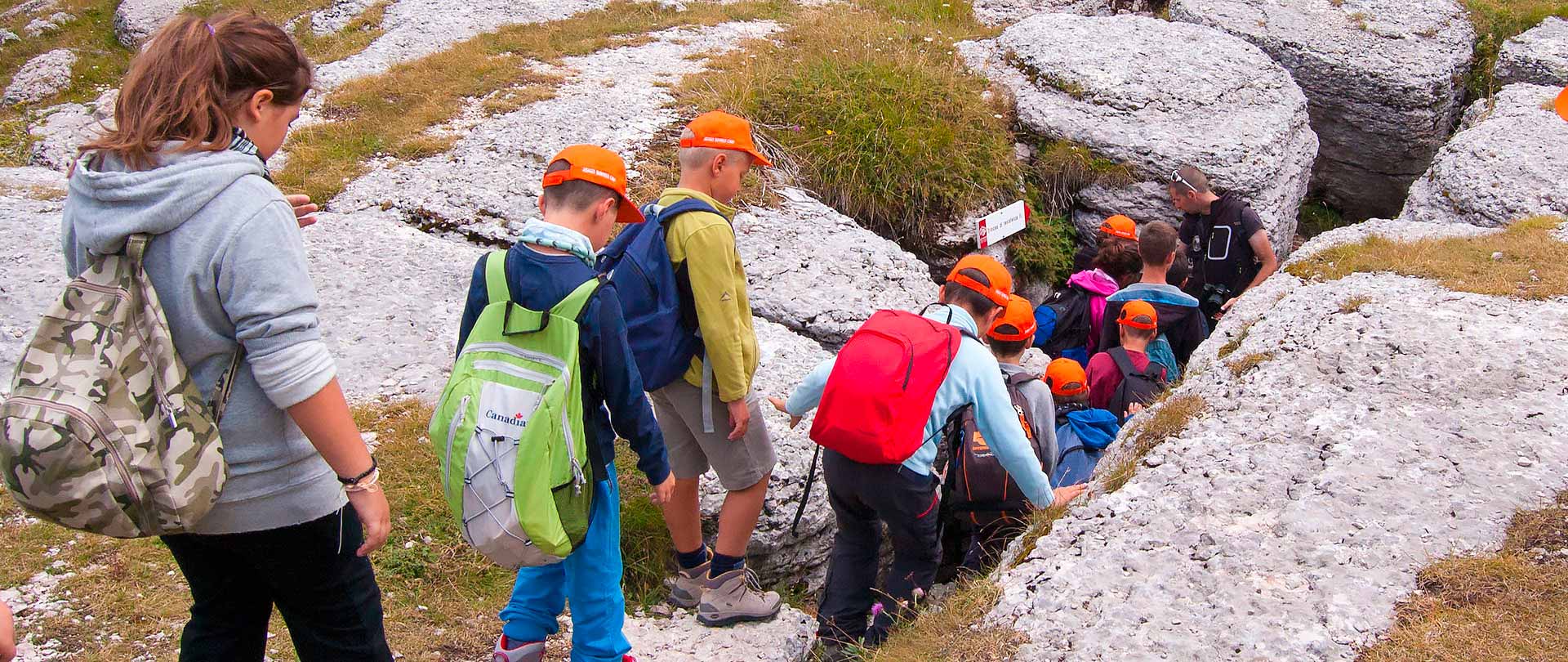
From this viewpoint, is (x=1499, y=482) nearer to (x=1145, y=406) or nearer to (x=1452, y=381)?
(x=1452, y=381)

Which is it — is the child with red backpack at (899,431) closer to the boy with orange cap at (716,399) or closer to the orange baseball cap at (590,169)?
the boy with orange cap at (716,399)

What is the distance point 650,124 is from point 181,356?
635cm

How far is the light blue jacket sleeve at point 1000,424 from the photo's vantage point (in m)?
3.93

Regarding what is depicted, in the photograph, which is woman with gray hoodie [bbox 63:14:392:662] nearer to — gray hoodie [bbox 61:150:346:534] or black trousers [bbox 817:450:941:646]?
gray hoodie [bbox 61:150:346:534]

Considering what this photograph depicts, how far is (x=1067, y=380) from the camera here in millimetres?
5492

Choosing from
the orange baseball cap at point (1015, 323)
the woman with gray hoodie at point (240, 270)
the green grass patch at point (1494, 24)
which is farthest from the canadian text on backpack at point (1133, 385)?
the green grass patch at point (1494, 24)

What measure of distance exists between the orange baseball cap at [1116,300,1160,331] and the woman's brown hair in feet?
16.1

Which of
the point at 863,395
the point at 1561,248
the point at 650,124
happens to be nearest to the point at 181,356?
the point at 863,395

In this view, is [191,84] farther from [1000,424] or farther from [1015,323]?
[1015,323]

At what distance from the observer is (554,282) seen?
3.13m

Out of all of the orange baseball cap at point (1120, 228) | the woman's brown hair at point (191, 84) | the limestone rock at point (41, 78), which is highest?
the woman's brown hair at point (191, 84)

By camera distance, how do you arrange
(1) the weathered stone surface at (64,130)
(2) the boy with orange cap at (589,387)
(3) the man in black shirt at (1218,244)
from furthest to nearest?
(1) the weathered stone surface at (64,130) < (3) the man in black shirt at (1218,244) < (2) the boy with orange cap at (589,387)

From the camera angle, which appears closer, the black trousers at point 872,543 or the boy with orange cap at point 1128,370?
the black trousers at point 872,543

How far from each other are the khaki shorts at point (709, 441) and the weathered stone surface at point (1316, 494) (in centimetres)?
118
